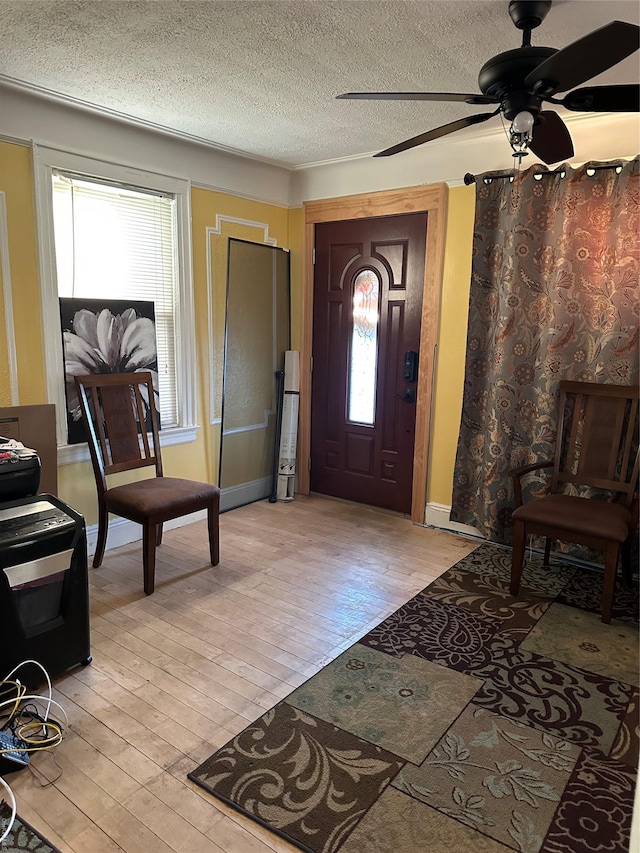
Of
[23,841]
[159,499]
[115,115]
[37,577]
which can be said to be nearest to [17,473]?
[37,577]

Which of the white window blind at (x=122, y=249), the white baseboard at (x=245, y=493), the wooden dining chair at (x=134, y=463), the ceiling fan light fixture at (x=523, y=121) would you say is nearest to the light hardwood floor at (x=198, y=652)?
the white baseboard at (x=245, y=493)

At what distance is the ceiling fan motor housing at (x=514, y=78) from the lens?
1.73 meters

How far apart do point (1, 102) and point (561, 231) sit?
2951mm

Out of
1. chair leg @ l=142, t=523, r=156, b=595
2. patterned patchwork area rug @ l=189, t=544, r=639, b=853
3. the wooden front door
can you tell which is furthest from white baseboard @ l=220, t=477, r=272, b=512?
patterned patchwork area rug @ l=189, t=544, r=639, b=853

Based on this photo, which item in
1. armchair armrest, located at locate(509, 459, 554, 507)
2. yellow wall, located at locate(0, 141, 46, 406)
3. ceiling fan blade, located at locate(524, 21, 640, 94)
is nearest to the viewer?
ceiling fan blade, located at locate(524, 21, 640, 94)

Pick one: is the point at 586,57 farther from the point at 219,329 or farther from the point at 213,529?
the point at 219,329

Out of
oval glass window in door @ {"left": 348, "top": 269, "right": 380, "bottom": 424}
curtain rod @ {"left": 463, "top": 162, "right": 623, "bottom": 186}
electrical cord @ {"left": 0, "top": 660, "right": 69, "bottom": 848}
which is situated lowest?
electrical cord @ {"left": 0, "top": 660, "right": 69, "bottom": 848}

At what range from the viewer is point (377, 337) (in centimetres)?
413

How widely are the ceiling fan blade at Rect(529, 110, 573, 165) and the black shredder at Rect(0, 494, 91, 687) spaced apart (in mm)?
2277

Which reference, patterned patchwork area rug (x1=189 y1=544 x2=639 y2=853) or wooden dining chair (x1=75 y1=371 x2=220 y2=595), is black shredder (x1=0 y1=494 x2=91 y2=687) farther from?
patterned patchwork area rug (x1=189 y1=544 x2=639 y2=853)

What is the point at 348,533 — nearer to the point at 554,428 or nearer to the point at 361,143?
the point at 554,428

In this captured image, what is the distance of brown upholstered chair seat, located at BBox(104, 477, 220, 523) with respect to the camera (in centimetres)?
295

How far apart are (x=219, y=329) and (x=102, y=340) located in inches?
36.2

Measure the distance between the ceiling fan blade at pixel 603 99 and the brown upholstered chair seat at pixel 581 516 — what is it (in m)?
1.75
